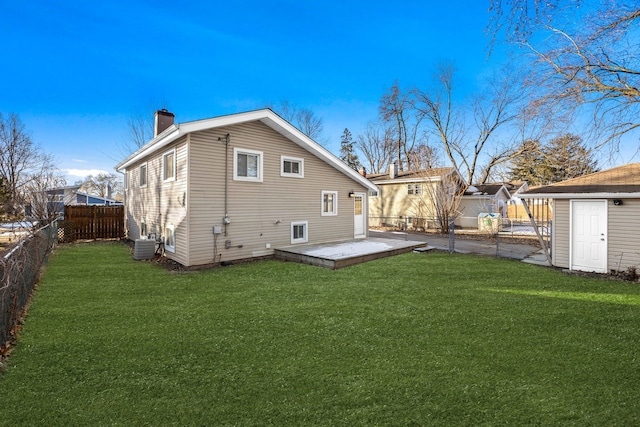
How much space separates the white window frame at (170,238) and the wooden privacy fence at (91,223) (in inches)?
276

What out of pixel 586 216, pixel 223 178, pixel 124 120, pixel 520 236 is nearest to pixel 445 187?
pixel 520 236

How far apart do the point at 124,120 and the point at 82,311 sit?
79.3ft

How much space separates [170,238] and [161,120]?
5864mm

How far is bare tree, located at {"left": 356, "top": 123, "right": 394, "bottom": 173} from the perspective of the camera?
35344mm

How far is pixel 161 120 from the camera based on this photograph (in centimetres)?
1345

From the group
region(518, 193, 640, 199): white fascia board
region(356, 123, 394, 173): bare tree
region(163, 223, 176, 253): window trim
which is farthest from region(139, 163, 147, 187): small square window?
region(356, 123, 394, 173): bare tree

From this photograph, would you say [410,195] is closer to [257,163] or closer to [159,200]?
[257,163]

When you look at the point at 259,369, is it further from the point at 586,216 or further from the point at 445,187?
the point at 445,187

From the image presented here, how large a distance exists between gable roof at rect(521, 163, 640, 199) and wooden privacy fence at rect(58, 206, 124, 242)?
17.4m

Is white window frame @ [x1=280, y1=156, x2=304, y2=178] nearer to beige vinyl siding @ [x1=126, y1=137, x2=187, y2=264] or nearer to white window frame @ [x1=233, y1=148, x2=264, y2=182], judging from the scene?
white window frame @ [x1=233, y1=148, x2=264, y2=182]

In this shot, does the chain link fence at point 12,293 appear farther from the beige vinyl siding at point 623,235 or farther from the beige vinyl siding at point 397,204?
the beige vinyl siding at point 397,204

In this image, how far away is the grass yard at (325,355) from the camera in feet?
9.21

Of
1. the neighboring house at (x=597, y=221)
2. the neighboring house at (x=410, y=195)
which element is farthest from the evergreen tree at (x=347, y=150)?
the neighboring house at (x=597, y=221)

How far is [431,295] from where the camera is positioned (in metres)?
6.48
